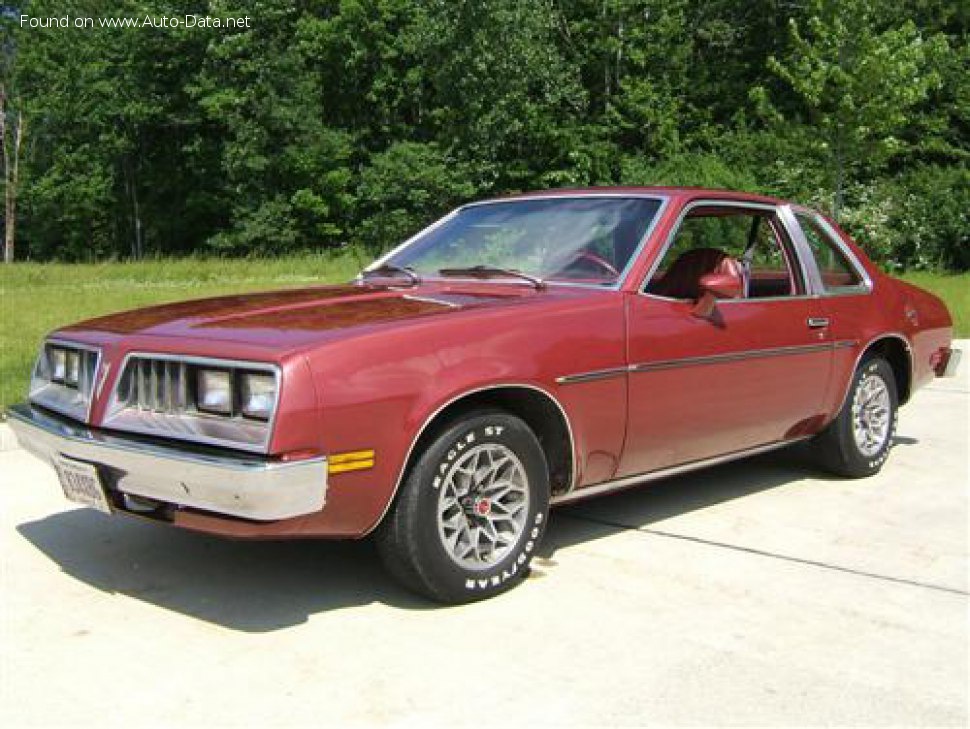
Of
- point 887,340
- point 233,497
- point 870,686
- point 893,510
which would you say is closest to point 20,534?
point 233,497

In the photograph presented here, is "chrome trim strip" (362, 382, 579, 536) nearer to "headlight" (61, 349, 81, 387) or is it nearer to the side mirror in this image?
the side mirror

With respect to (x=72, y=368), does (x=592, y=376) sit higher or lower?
lower

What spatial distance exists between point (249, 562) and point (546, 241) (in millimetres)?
1992

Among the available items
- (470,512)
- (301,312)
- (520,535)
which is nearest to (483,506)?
(470,512)

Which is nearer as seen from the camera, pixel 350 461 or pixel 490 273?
pixel 350 461

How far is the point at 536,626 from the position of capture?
3803 millimetres

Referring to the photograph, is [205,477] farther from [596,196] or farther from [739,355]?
[739,355]

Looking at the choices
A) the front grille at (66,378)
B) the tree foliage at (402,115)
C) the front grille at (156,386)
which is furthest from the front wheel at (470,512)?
the tree foliage at (402,115)

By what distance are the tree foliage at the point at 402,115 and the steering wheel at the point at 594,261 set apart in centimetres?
2542

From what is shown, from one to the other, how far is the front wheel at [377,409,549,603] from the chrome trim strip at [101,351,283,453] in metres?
0.61

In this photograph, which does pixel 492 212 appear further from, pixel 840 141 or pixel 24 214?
pixel 24 214

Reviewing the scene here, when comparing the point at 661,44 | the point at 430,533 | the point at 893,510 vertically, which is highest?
the point at 661,44

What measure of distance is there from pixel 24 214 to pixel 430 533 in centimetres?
5045

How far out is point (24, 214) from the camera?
48.9m
